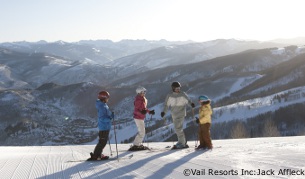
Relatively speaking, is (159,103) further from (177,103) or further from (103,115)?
(103,115)

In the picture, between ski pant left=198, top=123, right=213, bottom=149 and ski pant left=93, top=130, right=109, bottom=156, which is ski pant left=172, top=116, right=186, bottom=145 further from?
ski pant left=93, top=130, right=109, bottom=156

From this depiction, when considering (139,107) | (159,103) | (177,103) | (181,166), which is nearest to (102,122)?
(139,107)

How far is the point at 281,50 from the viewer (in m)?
200

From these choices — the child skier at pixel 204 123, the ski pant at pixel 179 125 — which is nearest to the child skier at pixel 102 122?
the ski pant at pixel 179 125

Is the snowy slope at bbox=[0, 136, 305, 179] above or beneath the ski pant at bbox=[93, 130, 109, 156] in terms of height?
beneath

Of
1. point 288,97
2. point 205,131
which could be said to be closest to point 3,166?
point 205,131

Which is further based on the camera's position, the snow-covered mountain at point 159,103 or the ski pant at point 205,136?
the snow-covered mountain at point 159,103

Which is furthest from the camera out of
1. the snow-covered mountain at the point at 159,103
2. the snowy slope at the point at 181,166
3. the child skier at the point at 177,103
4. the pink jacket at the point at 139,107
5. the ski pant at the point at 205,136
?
the snow-covered mountain at the point at 159,103

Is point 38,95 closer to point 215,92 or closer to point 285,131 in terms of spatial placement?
point 215,92

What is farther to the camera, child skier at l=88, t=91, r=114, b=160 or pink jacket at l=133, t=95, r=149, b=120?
pink jacket at l=133, t=95, r=149, b=120

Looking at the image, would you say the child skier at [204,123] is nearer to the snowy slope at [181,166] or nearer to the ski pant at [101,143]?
the snowy slope at [181,166]

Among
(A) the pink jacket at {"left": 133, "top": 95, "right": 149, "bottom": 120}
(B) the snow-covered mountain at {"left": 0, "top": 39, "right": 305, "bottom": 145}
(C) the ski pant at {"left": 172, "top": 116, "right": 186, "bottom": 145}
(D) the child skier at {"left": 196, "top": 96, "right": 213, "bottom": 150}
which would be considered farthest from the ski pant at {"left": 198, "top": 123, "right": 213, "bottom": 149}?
(B) the snow-covered mountain at {"left": 0, "top": 39, "right": 305, "bottom": 145}

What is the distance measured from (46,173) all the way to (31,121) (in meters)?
127

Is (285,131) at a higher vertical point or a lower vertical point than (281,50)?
lower
